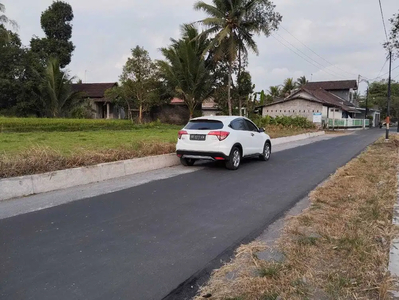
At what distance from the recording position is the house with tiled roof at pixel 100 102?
36219 mm

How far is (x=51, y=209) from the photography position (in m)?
5.80

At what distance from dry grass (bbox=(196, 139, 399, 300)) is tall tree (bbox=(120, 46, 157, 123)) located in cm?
2669

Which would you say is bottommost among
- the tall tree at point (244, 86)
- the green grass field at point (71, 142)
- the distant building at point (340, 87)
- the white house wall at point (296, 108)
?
the green grass field at point (71, 142)

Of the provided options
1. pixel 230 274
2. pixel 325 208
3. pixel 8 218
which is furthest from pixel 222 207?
pixel 8 218

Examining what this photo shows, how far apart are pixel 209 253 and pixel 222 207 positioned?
78.4 inches

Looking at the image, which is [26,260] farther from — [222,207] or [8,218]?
[222,207]

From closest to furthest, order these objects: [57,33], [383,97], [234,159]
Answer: [234,159]
[57,33]
[383,97]

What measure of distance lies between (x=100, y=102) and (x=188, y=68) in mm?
12875

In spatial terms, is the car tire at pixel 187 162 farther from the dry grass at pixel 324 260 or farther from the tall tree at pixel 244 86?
the tall tree at pixel 244 86

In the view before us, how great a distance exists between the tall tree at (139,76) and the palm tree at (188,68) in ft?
4.01

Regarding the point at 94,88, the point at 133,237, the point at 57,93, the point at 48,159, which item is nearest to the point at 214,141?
the point at 48,159

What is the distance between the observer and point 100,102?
121ft

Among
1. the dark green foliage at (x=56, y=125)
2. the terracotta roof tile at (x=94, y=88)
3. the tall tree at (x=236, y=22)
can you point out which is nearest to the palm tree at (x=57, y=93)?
the terracotta roof tile at (x=94, y=88)

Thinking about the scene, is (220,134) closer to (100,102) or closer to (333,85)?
(100,102)
